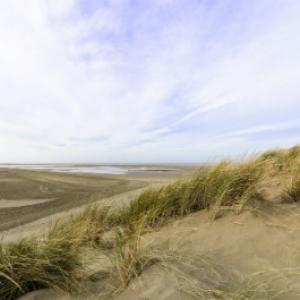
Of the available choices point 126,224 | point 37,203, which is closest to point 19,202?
point 37,203

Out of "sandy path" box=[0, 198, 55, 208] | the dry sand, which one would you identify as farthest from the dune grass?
"sandy path" box=[0, 198, 55, 208]

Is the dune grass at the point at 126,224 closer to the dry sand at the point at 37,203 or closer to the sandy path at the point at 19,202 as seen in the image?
the dry sand at the point at 37,203

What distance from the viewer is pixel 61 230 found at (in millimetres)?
3031

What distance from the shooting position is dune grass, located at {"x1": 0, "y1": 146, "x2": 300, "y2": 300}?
94.3 inches

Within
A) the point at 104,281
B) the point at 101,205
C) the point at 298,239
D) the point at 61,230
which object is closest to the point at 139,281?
the point at 104,281

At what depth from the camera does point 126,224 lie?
4.04 m

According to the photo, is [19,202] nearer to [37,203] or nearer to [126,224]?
[37,203]

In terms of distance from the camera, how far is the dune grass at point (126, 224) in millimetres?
2395

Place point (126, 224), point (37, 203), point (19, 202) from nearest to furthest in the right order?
point (126, 224)
point (37, 203)
point (19, 202)

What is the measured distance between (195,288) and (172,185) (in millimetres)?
2350

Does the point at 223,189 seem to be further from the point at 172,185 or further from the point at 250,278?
the point at 250,278

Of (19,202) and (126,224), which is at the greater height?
(126,224)

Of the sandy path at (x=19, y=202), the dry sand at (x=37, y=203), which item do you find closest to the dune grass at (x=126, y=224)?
the dry sand at (x=37, y=203)

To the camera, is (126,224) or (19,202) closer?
(126,224)
